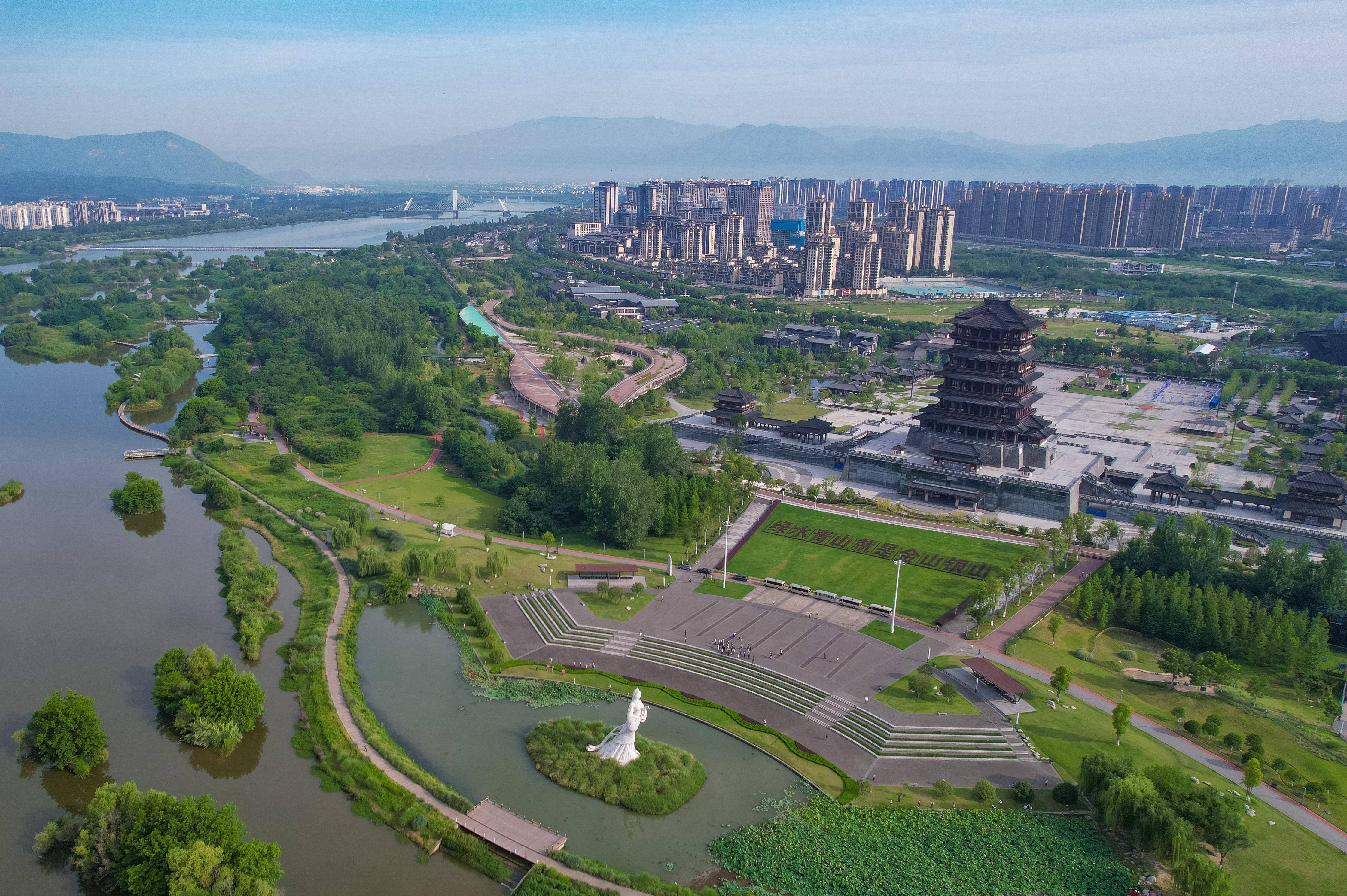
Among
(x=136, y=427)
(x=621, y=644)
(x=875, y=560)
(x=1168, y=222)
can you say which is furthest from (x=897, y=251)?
(x=621, y=644)

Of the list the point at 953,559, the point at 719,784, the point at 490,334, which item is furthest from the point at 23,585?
the point at 490,334

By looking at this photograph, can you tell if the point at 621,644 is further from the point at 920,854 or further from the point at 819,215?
the point at 819,215

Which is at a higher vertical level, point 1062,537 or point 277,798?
point 1062,537

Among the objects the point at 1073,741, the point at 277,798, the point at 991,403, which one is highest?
the point at 991,403

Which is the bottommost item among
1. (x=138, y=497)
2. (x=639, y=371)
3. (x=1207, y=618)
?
(x=138, y=497)

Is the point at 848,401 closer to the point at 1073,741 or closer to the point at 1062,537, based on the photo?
the point at 1062,537

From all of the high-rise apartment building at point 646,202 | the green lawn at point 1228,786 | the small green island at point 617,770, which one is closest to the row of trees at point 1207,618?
the green lawn at point 1228,786
